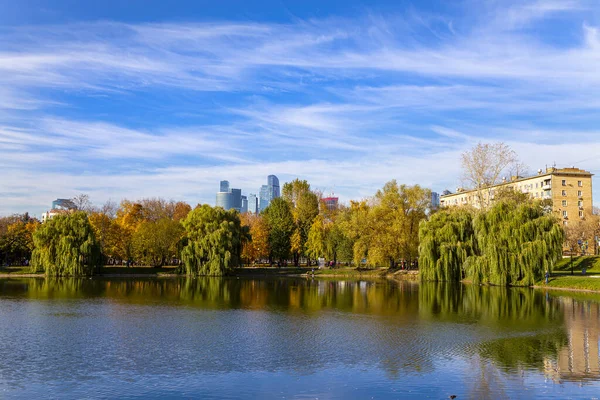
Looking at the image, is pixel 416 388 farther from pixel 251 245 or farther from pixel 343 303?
pixel 251 245

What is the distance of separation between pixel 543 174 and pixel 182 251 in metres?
66.4

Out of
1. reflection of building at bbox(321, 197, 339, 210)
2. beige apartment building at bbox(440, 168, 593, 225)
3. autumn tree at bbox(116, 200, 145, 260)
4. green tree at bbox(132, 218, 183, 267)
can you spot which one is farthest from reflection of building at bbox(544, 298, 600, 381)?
reflection of building at bbox(321, 197, 339, 210)

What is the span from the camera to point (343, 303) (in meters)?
35.6

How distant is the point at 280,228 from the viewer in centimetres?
8138

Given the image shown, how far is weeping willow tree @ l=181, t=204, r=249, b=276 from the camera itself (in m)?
64.5

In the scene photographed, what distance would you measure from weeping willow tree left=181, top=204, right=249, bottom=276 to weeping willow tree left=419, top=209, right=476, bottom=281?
23143mm

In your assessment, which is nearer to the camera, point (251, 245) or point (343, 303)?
point (343, 303)

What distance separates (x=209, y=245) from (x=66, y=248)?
15.9 meters

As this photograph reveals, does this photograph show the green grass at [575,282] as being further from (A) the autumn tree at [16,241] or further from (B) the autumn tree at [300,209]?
(A) the autumn tree at [16,241]

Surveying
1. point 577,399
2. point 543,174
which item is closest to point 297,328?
point 577,399

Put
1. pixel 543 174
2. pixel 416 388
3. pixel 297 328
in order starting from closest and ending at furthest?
pixel 416 388
pixel 297 328
pixel 543 174

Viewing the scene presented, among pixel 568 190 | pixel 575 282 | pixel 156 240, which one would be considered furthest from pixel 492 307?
pixel 568 190

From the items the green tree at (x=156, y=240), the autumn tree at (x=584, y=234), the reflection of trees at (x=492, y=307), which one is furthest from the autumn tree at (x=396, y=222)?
the green tree at (x=156, y=240)

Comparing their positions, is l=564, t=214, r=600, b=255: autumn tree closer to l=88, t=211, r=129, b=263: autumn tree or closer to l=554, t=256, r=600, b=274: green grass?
l=554, t=256, r=600, b=274: green grass
